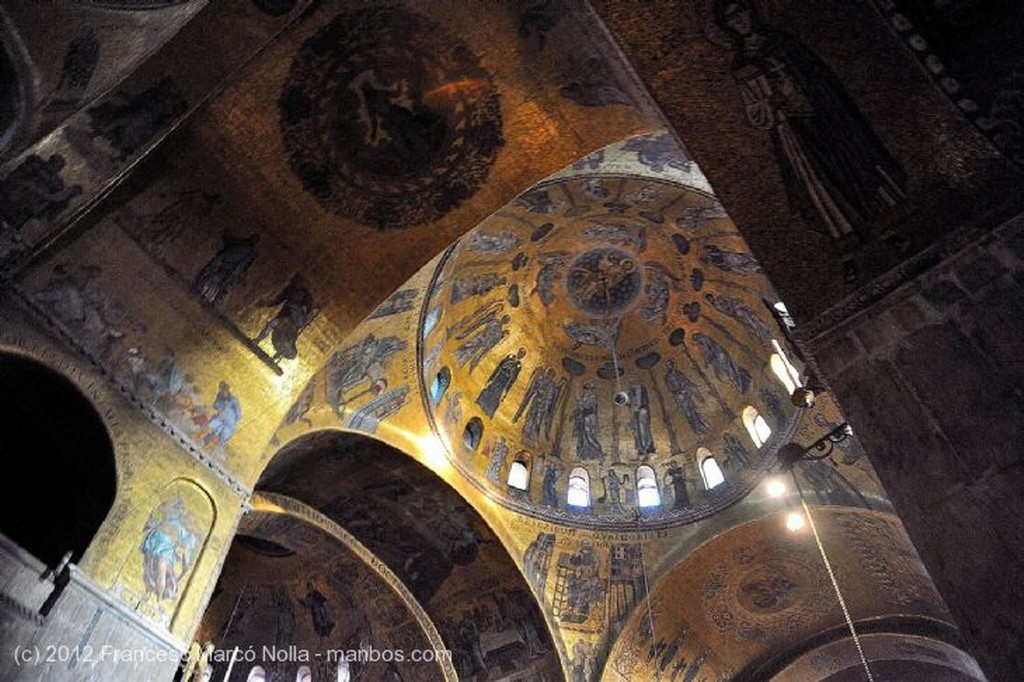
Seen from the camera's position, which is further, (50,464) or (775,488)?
(775,488)

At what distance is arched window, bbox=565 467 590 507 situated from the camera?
1394cm

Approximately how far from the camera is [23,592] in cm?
472

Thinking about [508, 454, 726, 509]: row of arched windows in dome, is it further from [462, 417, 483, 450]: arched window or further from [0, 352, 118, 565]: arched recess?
[0, 352, 118, 565]: arched recess

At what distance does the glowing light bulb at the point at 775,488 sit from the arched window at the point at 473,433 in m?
5.93

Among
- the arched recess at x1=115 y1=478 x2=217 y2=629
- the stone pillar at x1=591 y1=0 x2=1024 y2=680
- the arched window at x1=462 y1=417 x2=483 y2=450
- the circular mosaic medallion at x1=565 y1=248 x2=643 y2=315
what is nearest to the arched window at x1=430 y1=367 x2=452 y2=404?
the arched window at x1=462 y1=417 x2=483 y2=450

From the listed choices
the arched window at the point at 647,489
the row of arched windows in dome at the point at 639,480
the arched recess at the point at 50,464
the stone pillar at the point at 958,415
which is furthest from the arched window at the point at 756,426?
the arched recess at the point at 50,464

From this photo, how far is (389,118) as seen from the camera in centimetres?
713

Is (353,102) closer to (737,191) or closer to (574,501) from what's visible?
(737,191)

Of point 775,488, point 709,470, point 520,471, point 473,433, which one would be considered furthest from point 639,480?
point 473,433

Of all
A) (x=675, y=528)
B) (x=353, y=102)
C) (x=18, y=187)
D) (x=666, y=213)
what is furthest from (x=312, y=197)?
(x=675, y=528)

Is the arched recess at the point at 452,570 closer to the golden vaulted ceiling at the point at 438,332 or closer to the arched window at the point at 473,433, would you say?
the golden vaulted ceiling at the point at 438,332

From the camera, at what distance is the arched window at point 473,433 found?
1288 centimetres

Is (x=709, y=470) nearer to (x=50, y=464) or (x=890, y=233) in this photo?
(x=890, y=233)

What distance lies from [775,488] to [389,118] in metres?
9.77
